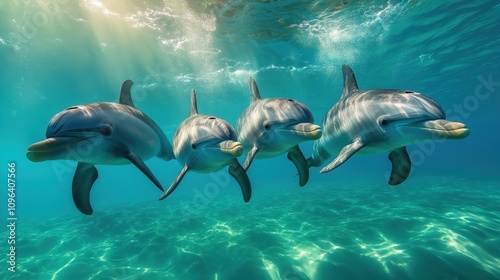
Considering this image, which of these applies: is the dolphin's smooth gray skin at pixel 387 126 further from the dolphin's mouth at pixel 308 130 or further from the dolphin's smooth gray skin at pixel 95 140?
the dolphin's smooth gray skin at pixel 95 140

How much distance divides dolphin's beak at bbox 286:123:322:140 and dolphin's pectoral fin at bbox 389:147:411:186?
6.12ft

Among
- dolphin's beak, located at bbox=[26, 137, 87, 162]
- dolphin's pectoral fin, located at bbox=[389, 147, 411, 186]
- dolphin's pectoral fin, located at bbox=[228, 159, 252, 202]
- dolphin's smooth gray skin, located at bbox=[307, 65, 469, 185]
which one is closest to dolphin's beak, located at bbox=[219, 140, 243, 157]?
dolphin's pectoral fin, located at bbox=[228, 159, 252, 202]

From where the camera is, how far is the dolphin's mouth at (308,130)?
2.95 metres

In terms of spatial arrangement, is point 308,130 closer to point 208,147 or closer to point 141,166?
point 208,147

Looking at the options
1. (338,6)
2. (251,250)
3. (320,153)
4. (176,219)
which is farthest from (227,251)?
(338,6)

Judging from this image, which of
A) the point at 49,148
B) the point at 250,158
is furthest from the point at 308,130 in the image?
the point at 49,148

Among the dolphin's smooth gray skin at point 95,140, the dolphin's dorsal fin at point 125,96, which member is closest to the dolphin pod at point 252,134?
the dolphin's smooth gray skin at point 95,140

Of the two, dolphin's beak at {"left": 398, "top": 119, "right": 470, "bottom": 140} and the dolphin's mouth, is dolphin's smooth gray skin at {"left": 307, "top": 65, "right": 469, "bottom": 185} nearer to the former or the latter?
dolphin's beak at {"left": 398, "top": 119, "right": 470, "bottom": 140}

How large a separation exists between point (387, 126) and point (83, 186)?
15.7 feet

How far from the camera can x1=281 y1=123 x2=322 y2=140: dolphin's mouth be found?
2.95 metres

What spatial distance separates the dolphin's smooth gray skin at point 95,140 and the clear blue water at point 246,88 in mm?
1938

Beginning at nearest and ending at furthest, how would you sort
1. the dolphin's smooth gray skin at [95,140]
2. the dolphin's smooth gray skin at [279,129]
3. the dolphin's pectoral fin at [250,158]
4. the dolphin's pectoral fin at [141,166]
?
the dolphin's smooth gray skin at [95,140]
the dolphin's smooth gray skin at [279,129]
the dolphin's pectoral fin at [141,166]
the dolphin's pectoral fin at [250,158]

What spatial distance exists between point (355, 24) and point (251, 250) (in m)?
14.1

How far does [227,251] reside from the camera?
7469 mm
